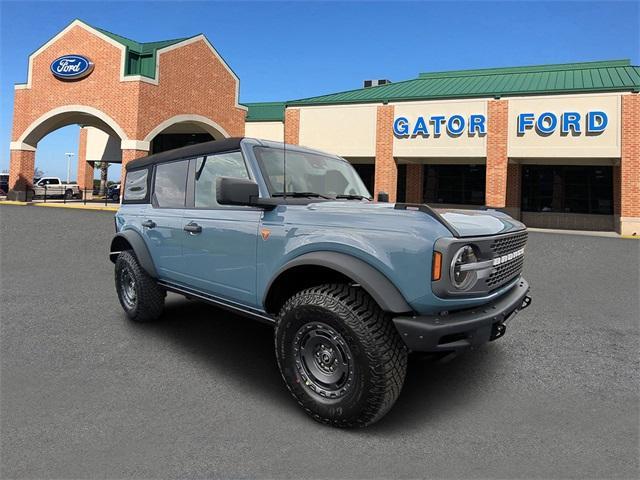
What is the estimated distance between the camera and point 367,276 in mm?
2906

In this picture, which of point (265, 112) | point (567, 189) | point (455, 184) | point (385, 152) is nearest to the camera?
point (385, 152)

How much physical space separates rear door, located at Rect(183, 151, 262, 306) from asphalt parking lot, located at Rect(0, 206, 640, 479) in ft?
2.47

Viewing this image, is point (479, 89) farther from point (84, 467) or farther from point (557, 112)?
point (84, 467)

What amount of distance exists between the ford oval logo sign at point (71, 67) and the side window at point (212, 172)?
2440cm

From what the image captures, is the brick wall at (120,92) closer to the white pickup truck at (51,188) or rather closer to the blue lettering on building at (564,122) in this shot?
the white pickup truck at (51,188)

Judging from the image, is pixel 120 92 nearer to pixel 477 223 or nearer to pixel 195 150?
pixel 195 150

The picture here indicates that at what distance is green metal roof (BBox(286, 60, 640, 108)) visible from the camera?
65.8 ft

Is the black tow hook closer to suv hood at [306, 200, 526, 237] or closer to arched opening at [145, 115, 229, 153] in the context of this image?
suv hood at [306, 200, 526, 237]

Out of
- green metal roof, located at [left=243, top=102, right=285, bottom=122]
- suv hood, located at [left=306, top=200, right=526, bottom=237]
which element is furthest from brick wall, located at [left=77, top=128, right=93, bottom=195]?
suv hood, located at [left=306, top=200, right=526, bottom=237]

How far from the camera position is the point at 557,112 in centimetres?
1955

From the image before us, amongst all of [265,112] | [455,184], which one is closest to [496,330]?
[455,184]

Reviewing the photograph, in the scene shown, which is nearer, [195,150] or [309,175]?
[309,175]

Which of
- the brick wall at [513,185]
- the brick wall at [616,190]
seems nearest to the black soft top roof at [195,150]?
the brick wall at [513,185]

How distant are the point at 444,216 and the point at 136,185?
13.3 feet
